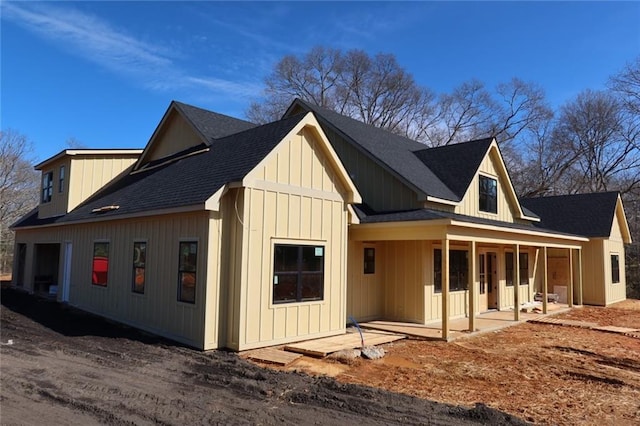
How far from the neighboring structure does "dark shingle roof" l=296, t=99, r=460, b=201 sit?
90 mm

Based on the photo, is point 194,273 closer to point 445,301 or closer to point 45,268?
point 445,301

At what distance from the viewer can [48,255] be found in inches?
795

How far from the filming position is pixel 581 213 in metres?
21.7

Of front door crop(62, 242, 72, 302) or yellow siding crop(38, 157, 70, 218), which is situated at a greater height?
yellow siding crop(38, 157, 70, 218)

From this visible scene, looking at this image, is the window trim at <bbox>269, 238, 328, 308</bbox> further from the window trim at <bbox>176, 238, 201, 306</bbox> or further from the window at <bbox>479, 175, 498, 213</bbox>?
the window at <bbox>479, 175, 498, 213</bbox>

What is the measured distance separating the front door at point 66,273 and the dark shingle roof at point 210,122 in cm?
593

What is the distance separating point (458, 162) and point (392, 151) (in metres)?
2.31

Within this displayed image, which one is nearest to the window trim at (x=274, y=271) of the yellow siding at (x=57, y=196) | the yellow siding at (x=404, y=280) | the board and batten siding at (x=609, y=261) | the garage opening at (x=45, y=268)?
the yellow siding at (x=404, y=280)

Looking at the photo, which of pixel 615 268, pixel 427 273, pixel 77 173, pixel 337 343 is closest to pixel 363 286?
pixel 427 273

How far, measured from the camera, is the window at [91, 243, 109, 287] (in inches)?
505

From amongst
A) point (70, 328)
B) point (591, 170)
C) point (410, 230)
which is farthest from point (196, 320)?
point (591, 170)

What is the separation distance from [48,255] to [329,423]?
19159 mm

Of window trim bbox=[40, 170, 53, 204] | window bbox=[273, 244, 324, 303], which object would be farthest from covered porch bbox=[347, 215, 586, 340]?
window trim bbox=[40, 170, 53, 204]

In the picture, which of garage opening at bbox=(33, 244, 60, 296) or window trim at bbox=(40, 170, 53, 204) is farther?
garage opening at bbox=(33, 244, 60, 296)
